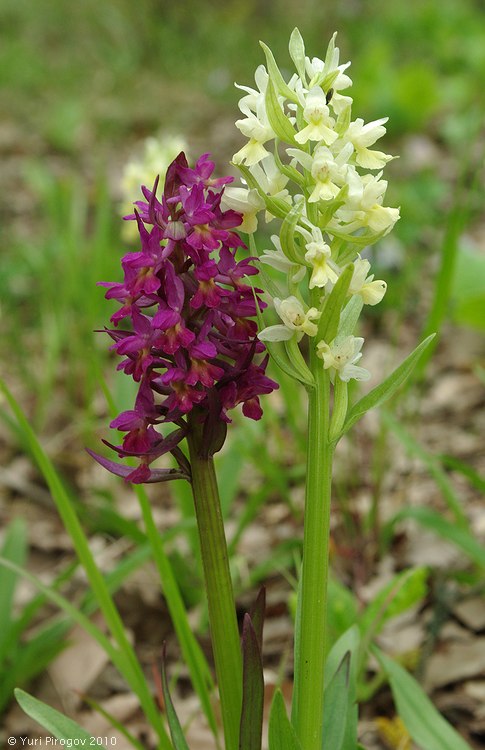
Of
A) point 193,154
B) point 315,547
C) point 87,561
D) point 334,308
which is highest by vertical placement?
point 193,154

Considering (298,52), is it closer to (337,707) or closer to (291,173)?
(291,173)

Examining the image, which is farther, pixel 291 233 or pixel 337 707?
pixel 337 707

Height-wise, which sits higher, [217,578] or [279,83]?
[279,83]

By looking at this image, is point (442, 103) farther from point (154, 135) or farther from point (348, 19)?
point (348, 19)

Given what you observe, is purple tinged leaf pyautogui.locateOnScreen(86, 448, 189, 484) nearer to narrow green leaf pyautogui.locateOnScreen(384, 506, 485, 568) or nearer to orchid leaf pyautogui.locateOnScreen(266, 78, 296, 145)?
orchid leaf pyautogui.locateOnScreen(266, 78, 296, 145)

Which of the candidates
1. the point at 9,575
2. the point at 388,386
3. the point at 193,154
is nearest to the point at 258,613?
the point at 388,386

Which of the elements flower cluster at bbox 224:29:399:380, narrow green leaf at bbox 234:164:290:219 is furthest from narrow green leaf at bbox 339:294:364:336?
narrow green leaf at bbox 234:164:290:219

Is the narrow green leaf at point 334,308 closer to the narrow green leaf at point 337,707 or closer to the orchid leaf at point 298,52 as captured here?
the orchid leaf at point 298,52
